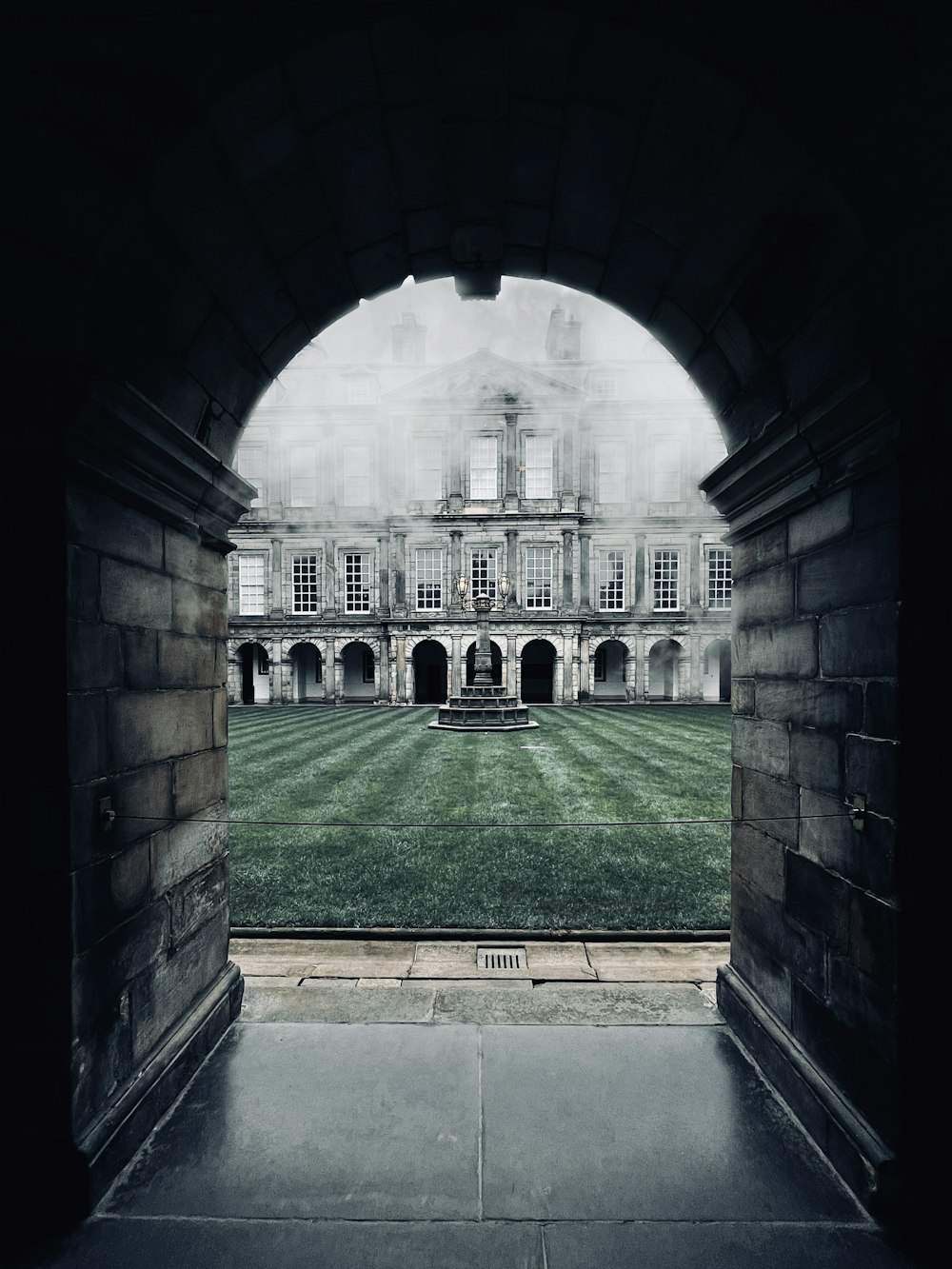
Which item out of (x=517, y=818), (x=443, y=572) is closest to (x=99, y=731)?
(x=517, y=818)

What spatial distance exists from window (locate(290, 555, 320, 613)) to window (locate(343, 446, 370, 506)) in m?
3.12

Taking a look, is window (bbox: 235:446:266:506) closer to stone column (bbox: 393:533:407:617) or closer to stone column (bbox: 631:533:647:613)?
stone column (bbox: 393:533:407:617)

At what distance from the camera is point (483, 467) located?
25.7 m

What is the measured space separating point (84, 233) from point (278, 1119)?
324cm

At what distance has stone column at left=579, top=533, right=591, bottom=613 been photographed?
25.7m

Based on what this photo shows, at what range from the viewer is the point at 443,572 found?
25.8 metres

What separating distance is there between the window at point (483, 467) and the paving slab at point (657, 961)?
76.3 ft

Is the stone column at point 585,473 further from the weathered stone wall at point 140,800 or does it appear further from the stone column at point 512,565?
the weathered stone wall at point 140,800

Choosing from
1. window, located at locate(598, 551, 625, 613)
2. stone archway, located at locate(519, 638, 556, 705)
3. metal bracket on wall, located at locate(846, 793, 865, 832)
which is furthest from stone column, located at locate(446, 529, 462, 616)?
metal bracket on wall, located at locate(846, 793, 865, 832)

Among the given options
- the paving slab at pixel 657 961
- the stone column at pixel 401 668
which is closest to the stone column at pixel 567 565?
the stone column at pixel 401 668

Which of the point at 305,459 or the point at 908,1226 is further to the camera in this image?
the point at 305,459

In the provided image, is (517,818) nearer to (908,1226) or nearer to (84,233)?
(908,1226)

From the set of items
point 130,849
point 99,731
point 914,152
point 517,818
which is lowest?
point 517,818

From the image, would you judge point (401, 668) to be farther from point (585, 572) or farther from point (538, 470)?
point (538, 470)
